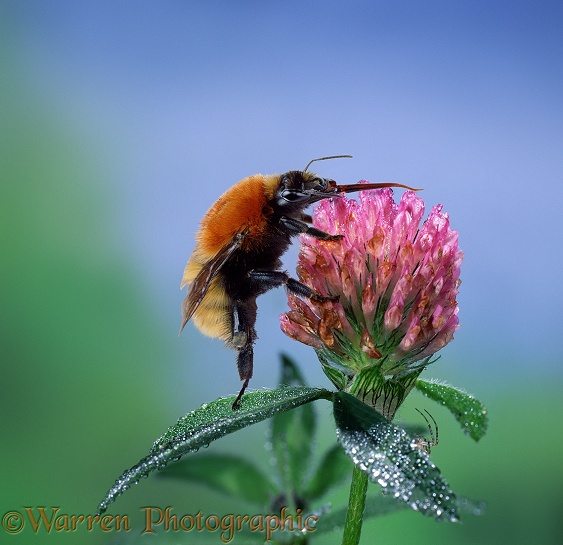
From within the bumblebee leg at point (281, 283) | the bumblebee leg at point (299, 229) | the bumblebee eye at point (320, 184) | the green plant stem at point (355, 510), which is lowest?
the green plant stem at point (355, 510)

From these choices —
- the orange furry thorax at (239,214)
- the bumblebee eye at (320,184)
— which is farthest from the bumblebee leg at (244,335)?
the bumblebee eye at (320,184)

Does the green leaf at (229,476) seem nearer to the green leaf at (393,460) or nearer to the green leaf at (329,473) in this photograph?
the green leaf at (329,473)

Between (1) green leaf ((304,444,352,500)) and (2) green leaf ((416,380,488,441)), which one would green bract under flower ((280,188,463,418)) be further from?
(1) green leaf ((304,444,352,500))

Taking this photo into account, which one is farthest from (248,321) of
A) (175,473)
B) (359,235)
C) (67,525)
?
(67,525)

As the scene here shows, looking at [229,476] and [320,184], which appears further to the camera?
[229,476]

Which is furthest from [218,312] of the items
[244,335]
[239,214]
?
[239,214]

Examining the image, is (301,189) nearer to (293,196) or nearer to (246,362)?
(293,196)

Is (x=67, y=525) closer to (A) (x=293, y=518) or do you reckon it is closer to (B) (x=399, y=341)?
(A) (x=293, y=518)
